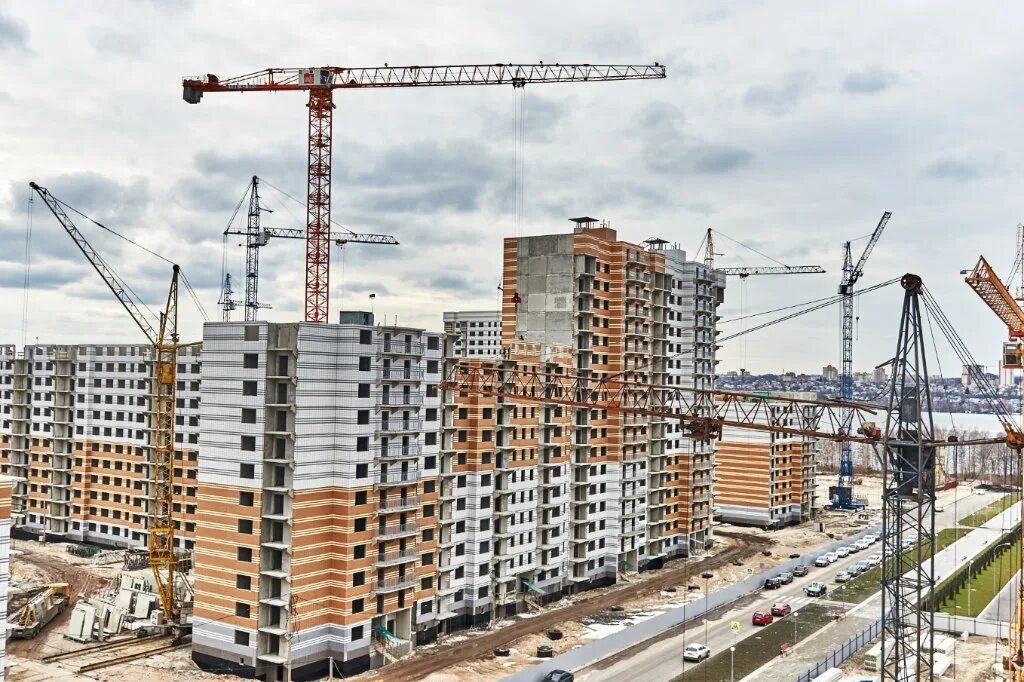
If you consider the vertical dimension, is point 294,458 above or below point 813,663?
above

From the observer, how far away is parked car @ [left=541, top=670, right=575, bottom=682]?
5588cm

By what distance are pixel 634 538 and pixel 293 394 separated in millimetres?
45037

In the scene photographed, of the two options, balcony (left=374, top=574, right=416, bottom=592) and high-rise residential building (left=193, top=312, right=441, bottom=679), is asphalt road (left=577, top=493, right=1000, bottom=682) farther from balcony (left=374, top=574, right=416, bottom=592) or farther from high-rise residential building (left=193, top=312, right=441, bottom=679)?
high-rise residential building (left=193, top=312, right=441, bottom=679)

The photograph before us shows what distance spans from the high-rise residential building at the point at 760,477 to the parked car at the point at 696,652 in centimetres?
5448

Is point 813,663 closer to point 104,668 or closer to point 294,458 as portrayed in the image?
point 294,458

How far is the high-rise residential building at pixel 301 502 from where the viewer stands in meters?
54.9

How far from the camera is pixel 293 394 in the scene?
5584cm

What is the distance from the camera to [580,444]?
81.2m

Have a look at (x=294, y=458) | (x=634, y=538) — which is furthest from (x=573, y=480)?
(x=294, y=458)

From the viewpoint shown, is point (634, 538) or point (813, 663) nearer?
point (813, 663)

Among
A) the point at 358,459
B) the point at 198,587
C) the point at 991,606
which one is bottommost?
the point at 991,606

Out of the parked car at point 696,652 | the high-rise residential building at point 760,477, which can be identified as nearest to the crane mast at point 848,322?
the high-rise residential building at point 760,477

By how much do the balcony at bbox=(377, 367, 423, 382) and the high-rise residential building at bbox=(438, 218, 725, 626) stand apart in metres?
4.70

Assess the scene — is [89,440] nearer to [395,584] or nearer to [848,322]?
[395,584]
